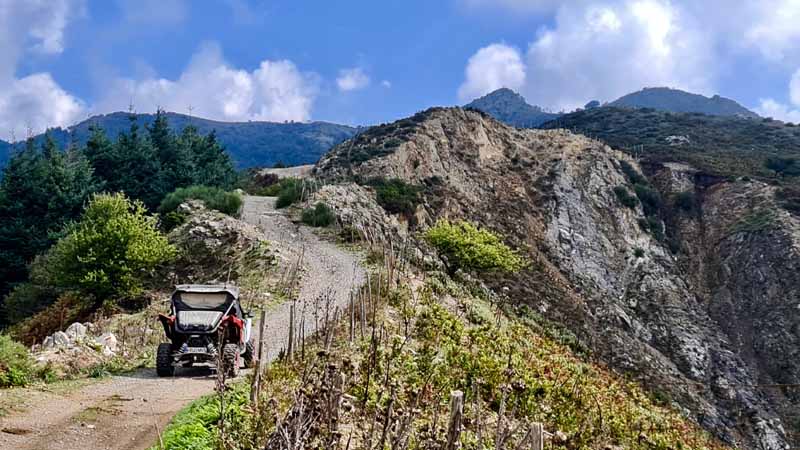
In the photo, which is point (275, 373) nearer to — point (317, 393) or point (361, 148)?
point (317, 393)

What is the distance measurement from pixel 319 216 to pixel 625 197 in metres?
31.2

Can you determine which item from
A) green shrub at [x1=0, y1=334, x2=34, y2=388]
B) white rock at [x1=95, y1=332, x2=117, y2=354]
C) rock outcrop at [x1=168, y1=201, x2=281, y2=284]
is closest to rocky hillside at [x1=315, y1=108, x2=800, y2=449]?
rock outcrop at [x1=168, y1=201, x2=281, y2=284]

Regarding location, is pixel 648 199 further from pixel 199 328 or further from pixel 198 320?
pixel 199 328

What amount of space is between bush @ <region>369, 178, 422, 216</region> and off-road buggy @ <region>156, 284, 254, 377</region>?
26.6 meters

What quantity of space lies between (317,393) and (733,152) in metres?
74.9

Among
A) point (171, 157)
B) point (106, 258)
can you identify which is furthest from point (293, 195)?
point (106, 258)

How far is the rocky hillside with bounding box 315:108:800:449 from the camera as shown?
34000 millimetres

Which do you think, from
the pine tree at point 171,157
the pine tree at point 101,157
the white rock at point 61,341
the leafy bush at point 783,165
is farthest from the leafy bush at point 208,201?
the leafy bush at point 783,165

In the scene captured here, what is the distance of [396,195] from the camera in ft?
132

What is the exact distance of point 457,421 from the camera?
3525mm

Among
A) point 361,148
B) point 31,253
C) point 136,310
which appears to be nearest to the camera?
point 136,310

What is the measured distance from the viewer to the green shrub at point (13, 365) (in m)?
9.27

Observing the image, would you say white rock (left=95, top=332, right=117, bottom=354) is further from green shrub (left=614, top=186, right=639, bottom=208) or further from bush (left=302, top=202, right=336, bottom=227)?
green shrub (left=614, top=186, right=639, bottom=208)

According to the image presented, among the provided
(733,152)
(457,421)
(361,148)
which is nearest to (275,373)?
(457,421)
